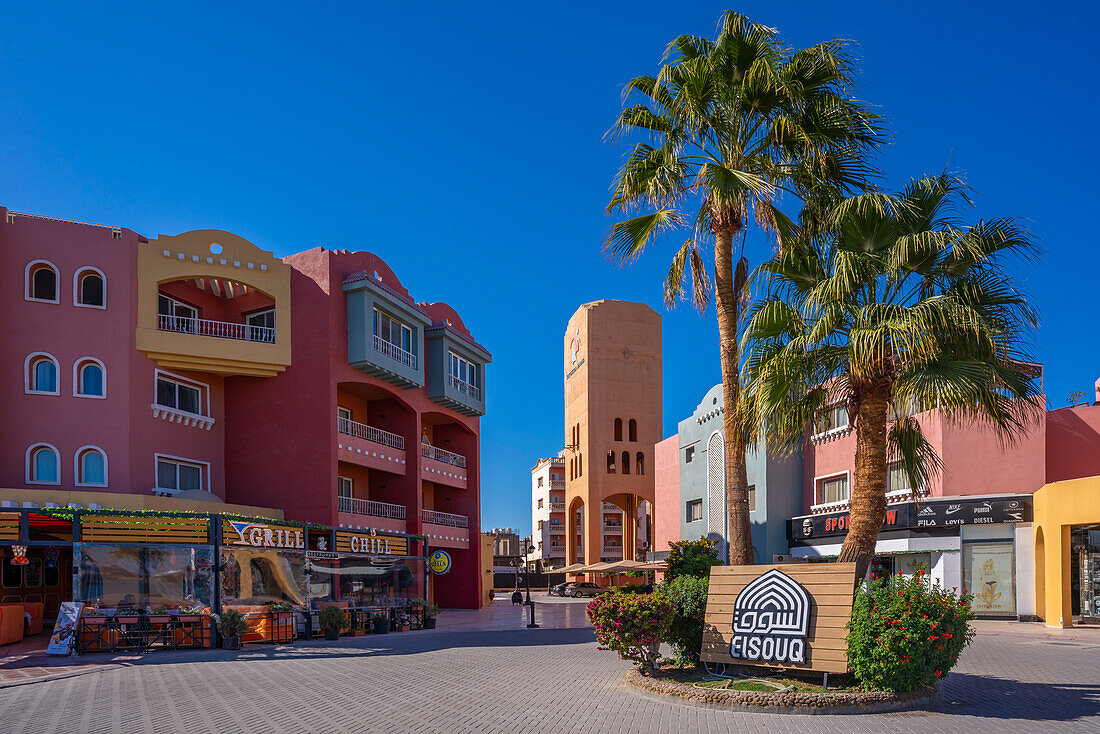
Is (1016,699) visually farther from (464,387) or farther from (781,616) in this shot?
(464,387)

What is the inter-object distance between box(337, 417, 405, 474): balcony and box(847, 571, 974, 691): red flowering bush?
23986 millimetres

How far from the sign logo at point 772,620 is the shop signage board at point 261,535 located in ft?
44.3

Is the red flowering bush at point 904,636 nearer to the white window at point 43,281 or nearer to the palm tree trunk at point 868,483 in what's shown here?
the palm tree trunk at point 868,483

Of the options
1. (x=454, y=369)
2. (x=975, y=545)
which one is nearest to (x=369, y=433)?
(x=454, y=369)

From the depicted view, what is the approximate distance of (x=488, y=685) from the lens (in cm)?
1399

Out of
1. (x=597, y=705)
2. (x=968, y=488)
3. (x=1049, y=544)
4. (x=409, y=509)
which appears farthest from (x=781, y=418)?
(x=409, y=509)

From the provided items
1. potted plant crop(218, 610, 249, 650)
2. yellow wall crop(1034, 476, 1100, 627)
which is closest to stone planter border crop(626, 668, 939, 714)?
potted plant crop(218, 610, 249, 650)

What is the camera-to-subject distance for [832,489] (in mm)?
36094

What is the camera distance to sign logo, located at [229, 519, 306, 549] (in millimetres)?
21938

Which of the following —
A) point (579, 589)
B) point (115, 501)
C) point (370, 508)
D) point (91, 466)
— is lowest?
point (579, 589)

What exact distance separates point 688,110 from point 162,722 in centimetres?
1196

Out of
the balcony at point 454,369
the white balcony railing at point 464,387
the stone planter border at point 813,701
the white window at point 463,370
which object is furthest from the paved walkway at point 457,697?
the white window at point 463,370

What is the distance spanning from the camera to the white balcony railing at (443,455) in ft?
A: 131

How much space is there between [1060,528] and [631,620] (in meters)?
18.8
